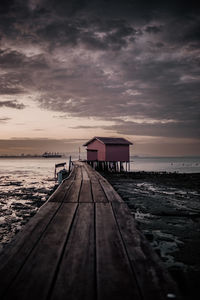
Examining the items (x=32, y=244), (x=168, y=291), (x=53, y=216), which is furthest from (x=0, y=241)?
(x=168, y=291)

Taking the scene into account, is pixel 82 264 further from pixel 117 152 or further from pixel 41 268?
pixel 117 152

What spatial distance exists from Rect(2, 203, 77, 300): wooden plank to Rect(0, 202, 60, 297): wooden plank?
0.06 m

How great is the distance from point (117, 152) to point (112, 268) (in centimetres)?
2903

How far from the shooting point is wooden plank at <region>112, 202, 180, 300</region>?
178 cm

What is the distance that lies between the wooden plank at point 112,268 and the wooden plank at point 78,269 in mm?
87

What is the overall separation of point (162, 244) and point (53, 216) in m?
2.58

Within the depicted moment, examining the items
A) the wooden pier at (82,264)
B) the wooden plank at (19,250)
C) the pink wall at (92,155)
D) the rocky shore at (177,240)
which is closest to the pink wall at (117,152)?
Answer: the pink wall at (92,155)

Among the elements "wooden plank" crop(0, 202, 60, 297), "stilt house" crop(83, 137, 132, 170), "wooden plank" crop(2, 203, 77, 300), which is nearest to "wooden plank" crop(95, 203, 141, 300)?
"wooden plank" crop(2, 203, 77, 300)

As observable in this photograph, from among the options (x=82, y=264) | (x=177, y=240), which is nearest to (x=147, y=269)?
(x=82, y=264)

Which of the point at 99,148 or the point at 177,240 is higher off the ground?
the point at 99,148

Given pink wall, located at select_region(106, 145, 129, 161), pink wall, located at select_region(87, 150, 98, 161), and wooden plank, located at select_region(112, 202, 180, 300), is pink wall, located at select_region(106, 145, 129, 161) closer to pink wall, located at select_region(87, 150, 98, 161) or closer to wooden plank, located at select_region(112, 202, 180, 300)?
pink wall, located at select_region(87, 150, 98, 161)

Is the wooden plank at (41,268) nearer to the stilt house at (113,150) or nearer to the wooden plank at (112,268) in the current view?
the wooden plank at (112,268)

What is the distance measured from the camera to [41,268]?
7.18 feet

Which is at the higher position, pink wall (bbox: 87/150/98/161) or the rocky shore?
pink wall (bbox: 87/150/98/161)
